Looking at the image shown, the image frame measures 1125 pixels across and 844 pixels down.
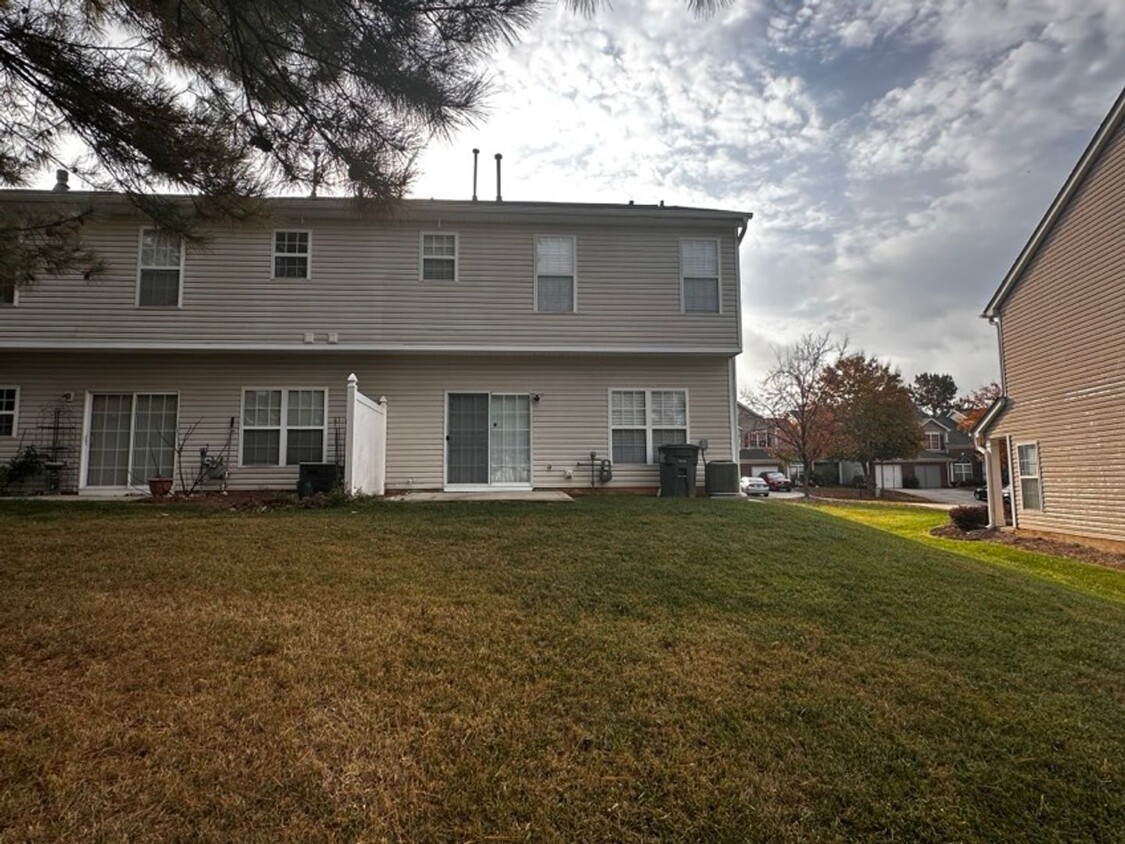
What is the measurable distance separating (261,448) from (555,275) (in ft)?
20.6

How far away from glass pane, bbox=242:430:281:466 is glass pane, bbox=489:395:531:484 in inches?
152

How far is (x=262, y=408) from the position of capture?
1073 cm

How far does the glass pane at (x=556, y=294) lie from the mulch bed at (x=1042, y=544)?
10105 mm

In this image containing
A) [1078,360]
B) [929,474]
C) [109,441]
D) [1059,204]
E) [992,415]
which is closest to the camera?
[109,441]

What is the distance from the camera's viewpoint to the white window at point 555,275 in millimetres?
11195

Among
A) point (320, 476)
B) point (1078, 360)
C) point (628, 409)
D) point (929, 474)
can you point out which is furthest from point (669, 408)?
point (929, 474)

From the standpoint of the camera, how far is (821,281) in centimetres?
1537

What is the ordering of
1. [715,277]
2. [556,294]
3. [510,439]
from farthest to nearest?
[715,277], [556,294], [510,439]

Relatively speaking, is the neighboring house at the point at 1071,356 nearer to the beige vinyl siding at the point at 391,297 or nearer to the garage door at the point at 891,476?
the beige vinyl siding at the point at 391,297

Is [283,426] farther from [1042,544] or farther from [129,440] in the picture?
[1042,544]

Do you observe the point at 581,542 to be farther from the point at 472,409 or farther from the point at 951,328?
the point at 951,328

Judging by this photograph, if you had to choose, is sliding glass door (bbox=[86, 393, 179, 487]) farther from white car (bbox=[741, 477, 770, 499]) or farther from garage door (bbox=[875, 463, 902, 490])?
garage door (bbox=[875, 463, 902, 490])

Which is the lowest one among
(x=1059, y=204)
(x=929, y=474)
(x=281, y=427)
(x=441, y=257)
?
(x=929, y=474)

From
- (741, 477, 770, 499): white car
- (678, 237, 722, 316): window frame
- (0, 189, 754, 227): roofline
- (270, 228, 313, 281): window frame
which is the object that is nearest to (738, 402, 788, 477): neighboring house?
(741, 477, 770, 499): white car
